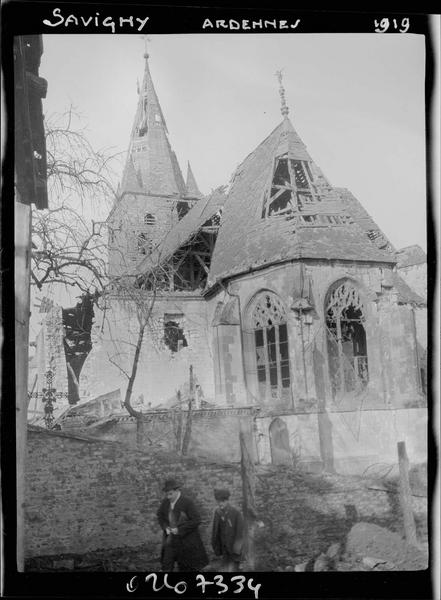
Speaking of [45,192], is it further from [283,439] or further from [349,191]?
[283,439]

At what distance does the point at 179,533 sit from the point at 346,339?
5281mm

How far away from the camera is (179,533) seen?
26.0ft

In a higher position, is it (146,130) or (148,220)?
(146,130)

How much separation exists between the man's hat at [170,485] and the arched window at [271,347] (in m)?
3.33

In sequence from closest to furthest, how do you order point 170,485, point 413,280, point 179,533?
point 179,533
point 170,485
point 413,280

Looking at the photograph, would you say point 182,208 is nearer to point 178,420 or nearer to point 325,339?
point 325,339

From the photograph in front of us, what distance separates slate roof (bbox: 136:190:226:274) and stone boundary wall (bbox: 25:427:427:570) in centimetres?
369

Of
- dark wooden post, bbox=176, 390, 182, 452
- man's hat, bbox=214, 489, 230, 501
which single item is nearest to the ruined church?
dark wooden post, bbox=176, 390, 182, 452

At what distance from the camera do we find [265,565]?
7930mm

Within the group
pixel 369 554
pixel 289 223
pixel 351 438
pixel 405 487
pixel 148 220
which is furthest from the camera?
pixel 289 223
